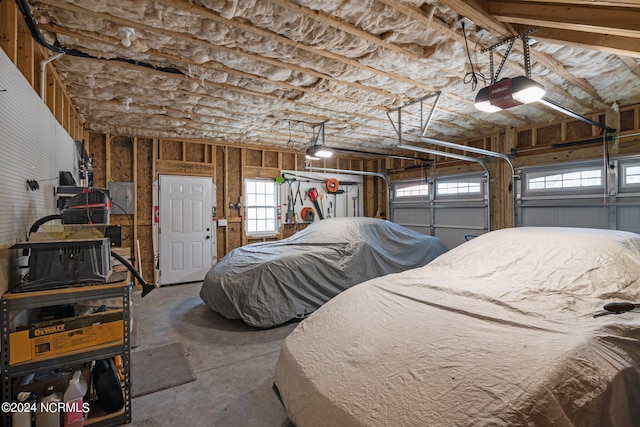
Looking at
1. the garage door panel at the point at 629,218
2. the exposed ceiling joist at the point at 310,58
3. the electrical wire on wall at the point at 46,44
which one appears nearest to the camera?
the electrical wire on wall at the point at 46,44

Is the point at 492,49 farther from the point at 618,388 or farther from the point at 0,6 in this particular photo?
the point at 0,6

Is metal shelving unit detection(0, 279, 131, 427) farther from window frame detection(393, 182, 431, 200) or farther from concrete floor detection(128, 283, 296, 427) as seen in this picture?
window frame detection(393, 182, 431, 200)

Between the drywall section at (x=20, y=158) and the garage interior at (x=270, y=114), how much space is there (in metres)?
0.02

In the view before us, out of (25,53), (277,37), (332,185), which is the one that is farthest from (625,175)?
(25,53)

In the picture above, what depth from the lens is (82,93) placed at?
351 cm

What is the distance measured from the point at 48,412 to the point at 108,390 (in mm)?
329

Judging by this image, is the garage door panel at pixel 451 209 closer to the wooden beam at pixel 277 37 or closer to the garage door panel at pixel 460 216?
the garage door panel at pixel 460 216

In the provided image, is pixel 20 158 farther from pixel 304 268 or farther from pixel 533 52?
pixel 533 52

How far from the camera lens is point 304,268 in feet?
12.8

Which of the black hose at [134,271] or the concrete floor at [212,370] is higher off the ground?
the black hose at [134,271]

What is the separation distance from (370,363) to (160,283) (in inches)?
205

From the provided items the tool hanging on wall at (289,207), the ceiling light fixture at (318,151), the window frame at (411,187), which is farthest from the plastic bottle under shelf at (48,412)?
the window frame at (411,187)

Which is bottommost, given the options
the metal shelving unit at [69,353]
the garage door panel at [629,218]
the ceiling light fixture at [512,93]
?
the metal shelving unit at [69,353]

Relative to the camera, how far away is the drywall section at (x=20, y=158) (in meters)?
1.71
